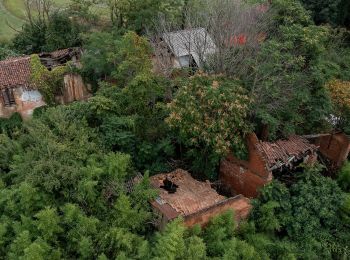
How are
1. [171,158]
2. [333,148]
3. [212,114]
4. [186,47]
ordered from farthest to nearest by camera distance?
[186,47], [333,148], [171,158], [212,114]

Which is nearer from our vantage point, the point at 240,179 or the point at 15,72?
the point at 240,179

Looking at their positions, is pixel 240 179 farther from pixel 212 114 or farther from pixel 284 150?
pixel 212 114

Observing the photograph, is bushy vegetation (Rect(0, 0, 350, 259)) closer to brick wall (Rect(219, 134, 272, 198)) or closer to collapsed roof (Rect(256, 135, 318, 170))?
brick wall (Rect(219, 134, 272, 198))

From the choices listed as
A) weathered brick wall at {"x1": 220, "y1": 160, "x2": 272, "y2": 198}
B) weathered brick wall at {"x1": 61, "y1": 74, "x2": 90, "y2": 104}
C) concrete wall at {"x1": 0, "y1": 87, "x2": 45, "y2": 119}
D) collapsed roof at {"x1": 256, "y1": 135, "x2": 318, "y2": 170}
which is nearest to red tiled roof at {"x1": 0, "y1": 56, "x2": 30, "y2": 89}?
concrete wall at {"x1": 0, "y1": 87, "x2": 45, "y2": 119}

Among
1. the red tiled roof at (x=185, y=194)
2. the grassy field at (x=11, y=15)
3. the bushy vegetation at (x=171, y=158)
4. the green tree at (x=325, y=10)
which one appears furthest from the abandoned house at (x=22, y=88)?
the green tree at (x=325, y=10)

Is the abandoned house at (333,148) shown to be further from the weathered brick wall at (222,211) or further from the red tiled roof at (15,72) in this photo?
the red tiled roof at (15,72)

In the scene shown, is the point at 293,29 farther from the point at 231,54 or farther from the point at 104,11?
the point at 104,11

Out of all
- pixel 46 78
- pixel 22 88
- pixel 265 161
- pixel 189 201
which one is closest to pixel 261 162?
pixel 265 161
